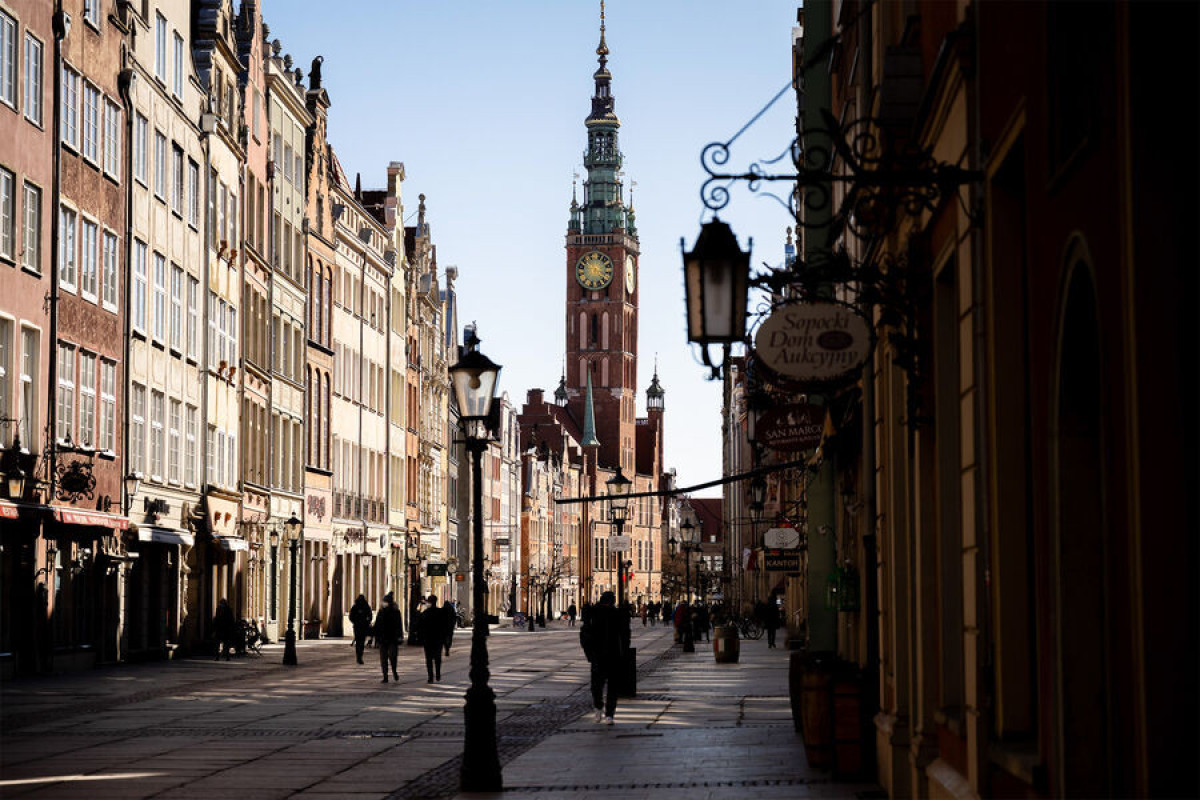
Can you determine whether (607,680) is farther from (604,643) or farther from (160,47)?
(160,47)

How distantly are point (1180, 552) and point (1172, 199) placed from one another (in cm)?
103

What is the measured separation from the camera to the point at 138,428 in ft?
146

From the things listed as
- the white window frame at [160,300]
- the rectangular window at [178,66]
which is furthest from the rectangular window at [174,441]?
the rectangular window at [178,66]

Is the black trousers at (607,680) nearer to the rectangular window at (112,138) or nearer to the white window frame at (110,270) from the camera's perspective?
the white window frame at (110,270)

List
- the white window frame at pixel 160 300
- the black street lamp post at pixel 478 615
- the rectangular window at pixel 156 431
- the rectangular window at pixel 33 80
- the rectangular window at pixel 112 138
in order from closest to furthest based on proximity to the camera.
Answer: the black street lamp post at pixel 478 615
the rectangular window at pixel 33 80
the rectangular window at pixel 112 138
the white window frame at pixel 160 300
the rectangular window at pixel 156 431

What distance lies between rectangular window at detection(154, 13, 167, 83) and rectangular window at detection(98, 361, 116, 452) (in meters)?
7.87

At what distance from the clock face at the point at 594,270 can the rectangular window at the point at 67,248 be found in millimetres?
144826

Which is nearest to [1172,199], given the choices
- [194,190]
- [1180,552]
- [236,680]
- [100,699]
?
[1180,552]

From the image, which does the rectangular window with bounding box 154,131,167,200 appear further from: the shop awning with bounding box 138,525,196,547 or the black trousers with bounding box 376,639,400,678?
the black trousers with bounding box 376,639,400,678

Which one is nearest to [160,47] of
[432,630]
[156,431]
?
[156,431]

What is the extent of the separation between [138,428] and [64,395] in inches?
254

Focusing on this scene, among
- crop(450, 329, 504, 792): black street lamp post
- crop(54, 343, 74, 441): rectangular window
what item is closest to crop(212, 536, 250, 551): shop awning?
crop(54, 343, 74, 441): rectangular window

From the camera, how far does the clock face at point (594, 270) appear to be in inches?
7210

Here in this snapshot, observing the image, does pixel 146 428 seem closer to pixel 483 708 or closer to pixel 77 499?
pixel 77 499
